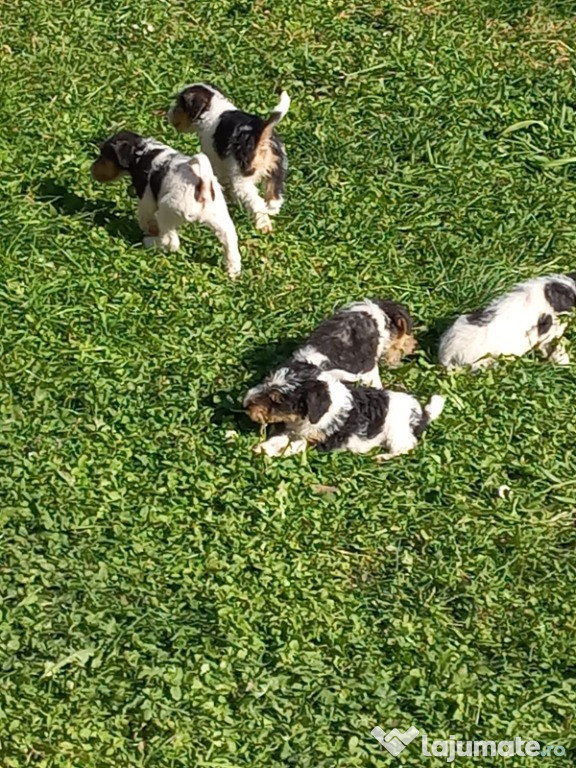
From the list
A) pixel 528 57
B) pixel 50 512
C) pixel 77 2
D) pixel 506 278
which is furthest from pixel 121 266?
pixel 528 57

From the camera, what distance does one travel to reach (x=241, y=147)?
7676 millimetres

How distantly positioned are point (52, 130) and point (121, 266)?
4.99 ft

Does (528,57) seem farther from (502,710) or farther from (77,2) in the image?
(502,710)

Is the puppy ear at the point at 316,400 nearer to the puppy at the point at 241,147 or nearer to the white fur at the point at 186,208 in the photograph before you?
the white fur at the point at 186,208

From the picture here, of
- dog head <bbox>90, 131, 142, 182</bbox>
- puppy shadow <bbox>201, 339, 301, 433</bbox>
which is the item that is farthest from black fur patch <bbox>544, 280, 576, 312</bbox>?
dog head <bbox>90, 131, 142, 182</bbox>

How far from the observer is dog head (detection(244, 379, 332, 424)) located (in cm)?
630

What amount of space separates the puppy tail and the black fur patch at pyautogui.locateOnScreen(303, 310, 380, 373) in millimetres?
1065

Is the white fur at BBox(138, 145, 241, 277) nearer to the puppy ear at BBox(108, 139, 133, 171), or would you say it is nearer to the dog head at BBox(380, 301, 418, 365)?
the puppy ear at BBox(108, 139, 133, 171)

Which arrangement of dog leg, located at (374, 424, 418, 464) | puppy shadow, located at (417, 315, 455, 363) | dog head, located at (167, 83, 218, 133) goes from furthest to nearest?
dog head, located at (167, 83, 218, 133) → puppy shadow, located at (417, 315, 455, 363) → dog leg, located at (374, 424, 418, 464)

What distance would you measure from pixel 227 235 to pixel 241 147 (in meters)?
0.70

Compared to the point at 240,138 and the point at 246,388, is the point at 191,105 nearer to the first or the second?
the point at 240,138

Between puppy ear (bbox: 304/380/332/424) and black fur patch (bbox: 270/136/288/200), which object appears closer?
puppy ear (bbox: 304/380/332/424)

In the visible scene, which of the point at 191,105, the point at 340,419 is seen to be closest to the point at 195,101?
the point at 191,105

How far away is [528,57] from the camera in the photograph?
9500 millimetres
